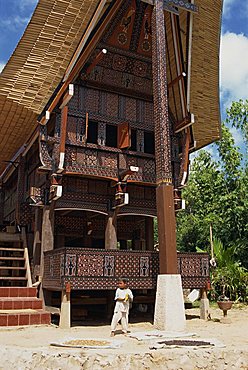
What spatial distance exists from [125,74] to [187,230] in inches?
674

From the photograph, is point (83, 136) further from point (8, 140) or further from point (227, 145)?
point (227, 145)

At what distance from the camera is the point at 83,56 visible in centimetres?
1077

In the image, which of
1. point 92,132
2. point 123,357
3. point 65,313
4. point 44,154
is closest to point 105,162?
point 92,132

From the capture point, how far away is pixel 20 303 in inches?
397

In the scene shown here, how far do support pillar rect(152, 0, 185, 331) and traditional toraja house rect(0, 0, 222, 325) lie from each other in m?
0.03

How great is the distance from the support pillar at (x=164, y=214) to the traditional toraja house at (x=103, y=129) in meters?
0.03

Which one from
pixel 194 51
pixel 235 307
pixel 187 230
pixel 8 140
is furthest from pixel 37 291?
pixel 187 230

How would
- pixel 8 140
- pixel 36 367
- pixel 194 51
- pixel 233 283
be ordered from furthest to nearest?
pixel 233 283
pixel 8 140
pixel 194 51
pixel 36 367

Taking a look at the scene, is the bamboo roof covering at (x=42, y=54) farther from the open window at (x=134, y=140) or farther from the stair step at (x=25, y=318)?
the stair step at (x=25, y=318)

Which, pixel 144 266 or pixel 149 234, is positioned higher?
pixel 149 234

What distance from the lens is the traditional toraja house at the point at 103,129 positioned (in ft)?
32.7

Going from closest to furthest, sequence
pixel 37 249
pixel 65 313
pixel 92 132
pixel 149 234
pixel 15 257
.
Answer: pixel 65 313
pixel 37 249
pixel 92 132
pixel 15 257
pixel 149 234

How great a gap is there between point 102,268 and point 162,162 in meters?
2.94

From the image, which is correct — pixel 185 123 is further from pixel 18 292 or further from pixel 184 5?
pixel 18 292
